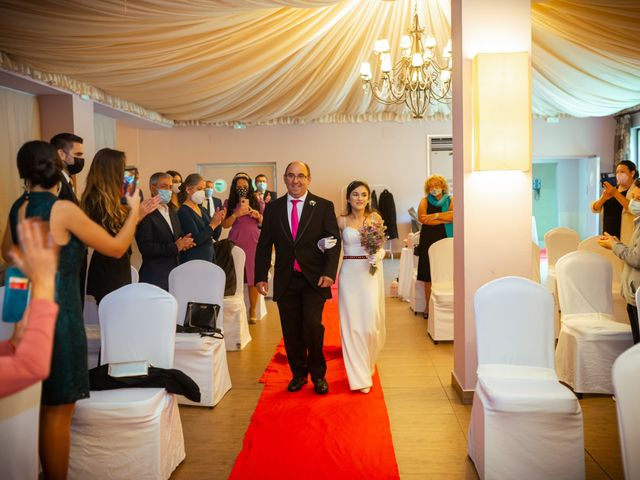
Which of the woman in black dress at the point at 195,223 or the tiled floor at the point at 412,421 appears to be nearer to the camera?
the tiled floor at the point at 412,421

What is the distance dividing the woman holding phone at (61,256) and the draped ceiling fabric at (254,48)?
2.72 metres

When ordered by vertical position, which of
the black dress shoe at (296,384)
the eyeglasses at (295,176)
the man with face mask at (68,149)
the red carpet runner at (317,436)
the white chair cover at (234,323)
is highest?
the man with face mask at (68,149)

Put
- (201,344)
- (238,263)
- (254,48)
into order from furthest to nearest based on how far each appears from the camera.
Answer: (254,48)
(238,263)
(201,344)

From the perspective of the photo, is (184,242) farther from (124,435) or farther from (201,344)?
(124,435)

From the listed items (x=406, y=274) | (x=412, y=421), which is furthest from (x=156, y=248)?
(x=406, y=274)

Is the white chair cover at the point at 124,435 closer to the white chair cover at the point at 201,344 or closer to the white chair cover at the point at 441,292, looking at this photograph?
the white chair cover at the point at 201,344

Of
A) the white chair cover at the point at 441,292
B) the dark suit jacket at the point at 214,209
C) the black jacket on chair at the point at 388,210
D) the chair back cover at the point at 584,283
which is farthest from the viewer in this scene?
the black jacket on chair at the point at 388,210

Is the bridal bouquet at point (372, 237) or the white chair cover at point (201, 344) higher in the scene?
the bridal bouquet at point (372, 237)

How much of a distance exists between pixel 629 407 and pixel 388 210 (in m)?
11.9

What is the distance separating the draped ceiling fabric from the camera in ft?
17.2

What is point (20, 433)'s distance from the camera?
2525 mm

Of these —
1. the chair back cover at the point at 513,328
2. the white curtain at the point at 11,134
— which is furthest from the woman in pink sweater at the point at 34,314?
the white curtain at the point at 11,134

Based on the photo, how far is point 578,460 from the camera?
9.69 ft

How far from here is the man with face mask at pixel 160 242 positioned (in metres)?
4.86
